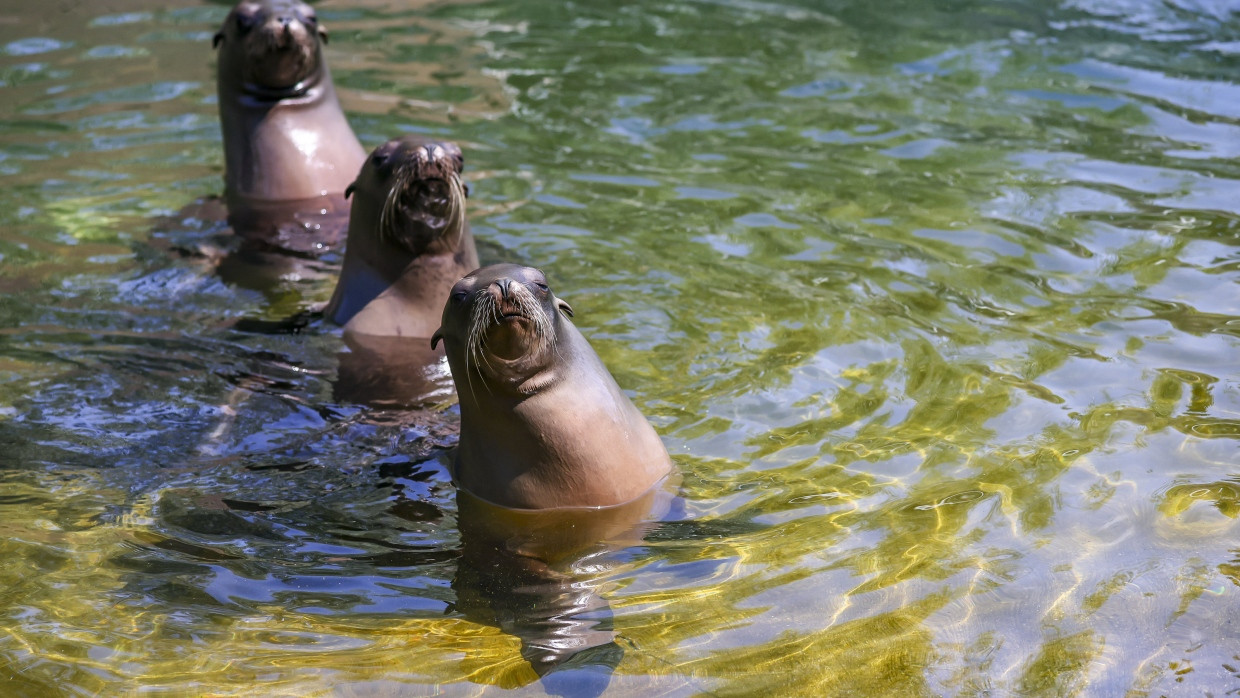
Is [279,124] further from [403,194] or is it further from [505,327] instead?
[505,327]

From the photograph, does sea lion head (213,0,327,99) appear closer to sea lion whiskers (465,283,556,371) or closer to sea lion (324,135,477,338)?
sea lion (324,135,477,338)

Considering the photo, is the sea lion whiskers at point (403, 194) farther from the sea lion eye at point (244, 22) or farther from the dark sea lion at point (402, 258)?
the sea lion eye at point (244, 22)

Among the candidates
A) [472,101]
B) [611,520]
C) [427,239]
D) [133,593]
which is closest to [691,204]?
[427,239]

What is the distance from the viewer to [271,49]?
25.4 ft

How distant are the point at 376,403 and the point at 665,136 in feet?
14.3

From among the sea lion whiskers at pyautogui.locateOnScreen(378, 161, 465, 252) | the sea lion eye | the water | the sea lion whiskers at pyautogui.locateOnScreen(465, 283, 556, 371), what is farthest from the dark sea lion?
the sea lion eye

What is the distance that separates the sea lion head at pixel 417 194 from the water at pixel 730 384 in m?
0.64

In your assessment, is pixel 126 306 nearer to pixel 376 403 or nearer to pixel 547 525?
pixel 376 403

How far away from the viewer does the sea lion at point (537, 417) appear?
464cm

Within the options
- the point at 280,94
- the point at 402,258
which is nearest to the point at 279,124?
the point at 280,94

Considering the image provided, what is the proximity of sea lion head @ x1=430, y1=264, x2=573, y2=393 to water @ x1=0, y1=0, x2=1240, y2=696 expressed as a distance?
54 cm

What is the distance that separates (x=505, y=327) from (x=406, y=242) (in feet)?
5.90

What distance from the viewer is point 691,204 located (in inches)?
316

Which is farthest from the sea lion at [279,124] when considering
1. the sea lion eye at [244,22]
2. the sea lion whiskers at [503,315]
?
the sea lion whiskers at [503,315]
